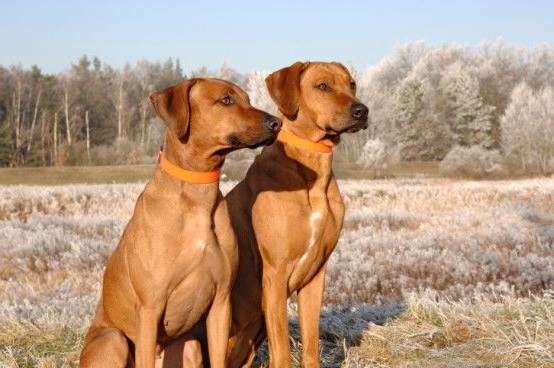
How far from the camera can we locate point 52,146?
2442 inches

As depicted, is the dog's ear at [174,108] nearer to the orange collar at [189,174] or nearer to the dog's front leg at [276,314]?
the orange collar at [189,174]

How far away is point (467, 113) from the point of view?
206 feet

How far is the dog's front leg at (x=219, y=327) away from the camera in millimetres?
4230

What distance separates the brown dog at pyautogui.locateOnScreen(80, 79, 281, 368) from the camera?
160 inches

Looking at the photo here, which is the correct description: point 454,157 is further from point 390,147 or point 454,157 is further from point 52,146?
point 52,146

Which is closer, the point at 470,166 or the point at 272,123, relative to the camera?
the point at 272,123

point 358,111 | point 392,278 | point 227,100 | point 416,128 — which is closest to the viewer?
point 227,100

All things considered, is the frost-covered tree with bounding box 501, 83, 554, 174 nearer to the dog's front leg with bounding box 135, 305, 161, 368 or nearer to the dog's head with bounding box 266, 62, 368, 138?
the dog's head with bounding box 266, 62, 368, 138

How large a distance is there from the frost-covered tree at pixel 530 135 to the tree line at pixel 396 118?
0.07m

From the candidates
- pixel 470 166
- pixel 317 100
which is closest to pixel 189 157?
pixel 317 100

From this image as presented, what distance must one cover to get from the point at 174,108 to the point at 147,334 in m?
1.26

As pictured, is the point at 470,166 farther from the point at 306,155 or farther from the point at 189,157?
the point at 189,157

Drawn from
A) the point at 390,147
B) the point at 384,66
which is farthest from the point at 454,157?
the point at 384,66

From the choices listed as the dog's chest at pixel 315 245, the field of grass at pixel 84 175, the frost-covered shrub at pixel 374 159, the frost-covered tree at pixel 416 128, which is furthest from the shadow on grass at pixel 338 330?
the frost-covered tree at pixel 416 128
